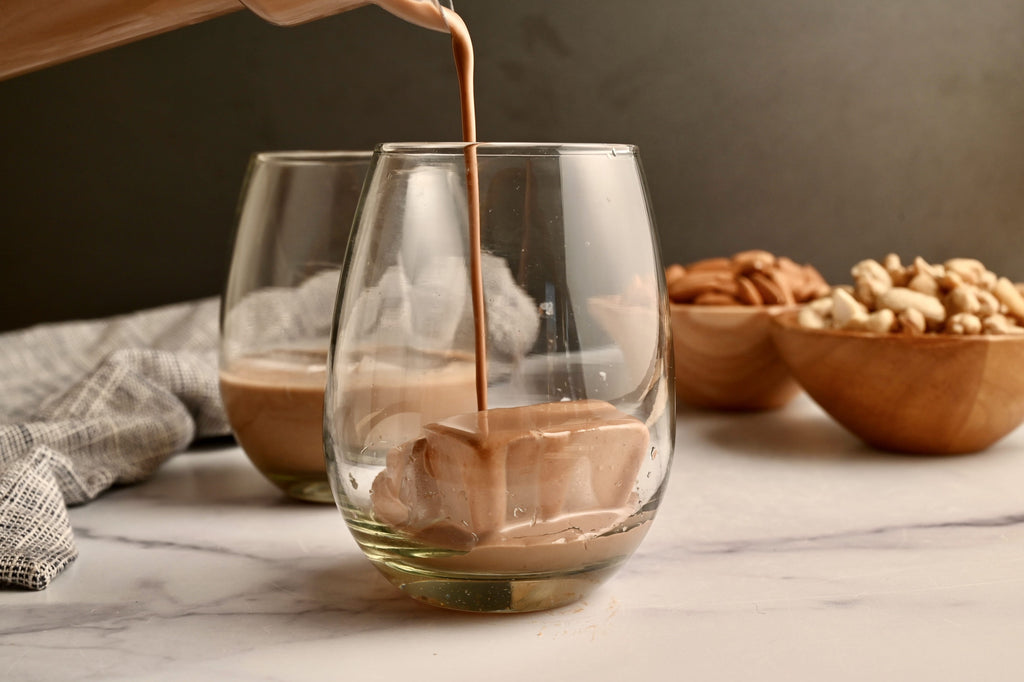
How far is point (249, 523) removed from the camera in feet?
2.19

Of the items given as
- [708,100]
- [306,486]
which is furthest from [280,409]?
[708,100]

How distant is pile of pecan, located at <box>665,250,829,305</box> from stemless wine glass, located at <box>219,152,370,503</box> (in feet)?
1.28

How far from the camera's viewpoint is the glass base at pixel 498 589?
18.7 inches

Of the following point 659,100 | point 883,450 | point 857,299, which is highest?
point 659,100

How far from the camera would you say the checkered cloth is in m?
0.58

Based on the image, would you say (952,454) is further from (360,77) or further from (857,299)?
(360,77)

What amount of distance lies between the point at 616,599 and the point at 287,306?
0.31 metres

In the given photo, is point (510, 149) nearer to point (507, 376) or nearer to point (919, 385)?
point (507, 376)

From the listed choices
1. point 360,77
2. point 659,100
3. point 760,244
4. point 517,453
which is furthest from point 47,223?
point 517,453

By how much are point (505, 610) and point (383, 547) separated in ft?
0.20

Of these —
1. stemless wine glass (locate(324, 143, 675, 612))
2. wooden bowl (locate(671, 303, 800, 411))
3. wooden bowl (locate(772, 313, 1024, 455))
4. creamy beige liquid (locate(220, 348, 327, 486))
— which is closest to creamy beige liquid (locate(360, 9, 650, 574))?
stemless wine glass (locate(324, 143, 675, 612))

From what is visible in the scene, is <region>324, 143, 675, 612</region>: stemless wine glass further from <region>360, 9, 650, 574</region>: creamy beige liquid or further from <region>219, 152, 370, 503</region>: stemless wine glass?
<region>219, 152, 370, 503</region>: stemless wine glass

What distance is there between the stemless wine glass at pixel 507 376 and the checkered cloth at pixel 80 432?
202 mm

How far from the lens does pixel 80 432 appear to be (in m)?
0.72
